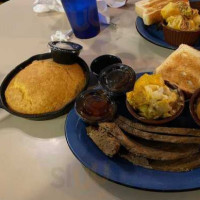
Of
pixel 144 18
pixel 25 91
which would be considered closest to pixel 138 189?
pixel 25 91

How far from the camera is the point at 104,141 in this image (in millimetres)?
804

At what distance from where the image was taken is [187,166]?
737 millimetres


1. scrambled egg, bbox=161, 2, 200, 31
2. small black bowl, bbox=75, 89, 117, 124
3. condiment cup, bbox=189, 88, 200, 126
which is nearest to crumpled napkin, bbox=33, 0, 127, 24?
scrambled egg, bbox=161, 2, 200, 31

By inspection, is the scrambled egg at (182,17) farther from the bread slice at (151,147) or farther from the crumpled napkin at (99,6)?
the bread slice at (151,147)

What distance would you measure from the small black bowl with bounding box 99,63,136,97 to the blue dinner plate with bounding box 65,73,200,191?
156 mm

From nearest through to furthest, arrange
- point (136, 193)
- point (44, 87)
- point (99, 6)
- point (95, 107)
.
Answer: point (136, 193)
point (95, 107)
point (44, 87)
point (99, 6)

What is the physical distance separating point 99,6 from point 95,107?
31.0 inches

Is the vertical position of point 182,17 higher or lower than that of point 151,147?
higher

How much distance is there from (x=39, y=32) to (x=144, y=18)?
580mm

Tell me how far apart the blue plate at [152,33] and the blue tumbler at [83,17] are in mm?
221

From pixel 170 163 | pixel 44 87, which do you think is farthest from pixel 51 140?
pixel 170 163

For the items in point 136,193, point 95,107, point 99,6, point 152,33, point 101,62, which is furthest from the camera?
point 99,6

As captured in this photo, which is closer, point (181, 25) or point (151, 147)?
point (151, 147)

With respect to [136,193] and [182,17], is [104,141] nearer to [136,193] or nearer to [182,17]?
[136,193]
